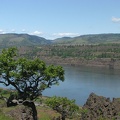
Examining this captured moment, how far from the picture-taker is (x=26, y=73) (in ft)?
67.7

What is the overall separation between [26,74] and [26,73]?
9 centimetres

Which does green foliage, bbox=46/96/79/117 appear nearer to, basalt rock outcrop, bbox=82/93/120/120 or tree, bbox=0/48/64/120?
basalt rock outcrop, bbox=82/93/120/120

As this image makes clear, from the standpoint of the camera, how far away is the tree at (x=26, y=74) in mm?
20031

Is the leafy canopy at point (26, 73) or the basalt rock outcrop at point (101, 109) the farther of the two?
the basalt rock outcrop at point (101, 109)

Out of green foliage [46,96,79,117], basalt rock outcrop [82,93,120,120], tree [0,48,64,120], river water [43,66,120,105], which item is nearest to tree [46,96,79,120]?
green foliage [46,96,79,117]

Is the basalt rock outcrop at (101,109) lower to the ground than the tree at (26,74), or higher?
lower

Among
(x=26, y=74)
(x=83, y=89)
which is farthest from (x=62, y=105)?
(x=83, y=89)

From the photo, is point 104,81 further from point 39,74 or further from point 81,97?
point 39,74

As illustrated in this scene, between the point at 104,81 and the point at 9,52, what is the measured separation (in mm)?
119674

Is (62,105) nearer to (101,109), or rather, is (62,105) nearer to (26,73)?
(101,109)

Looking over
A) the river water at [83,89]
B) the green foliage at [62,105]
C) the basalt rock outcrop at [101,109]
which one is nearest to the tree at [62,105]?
the green foliage at [62,105]

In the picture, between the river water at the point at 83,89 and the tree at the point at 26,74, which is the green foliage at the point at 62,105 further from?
the river water at the point at 83,89

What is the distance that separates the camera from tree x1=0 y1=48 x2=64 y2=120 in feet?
65.7

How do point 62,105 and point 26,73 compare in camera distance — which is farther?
point 62,105
